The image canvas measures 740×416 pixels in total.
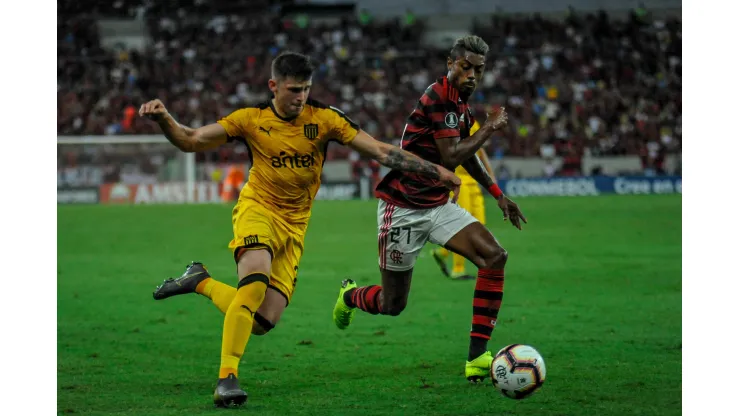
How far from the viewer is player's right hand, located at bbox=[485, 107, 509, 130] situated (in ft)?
21.3

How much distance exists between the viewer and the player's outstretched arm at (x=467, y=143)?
6.53 m

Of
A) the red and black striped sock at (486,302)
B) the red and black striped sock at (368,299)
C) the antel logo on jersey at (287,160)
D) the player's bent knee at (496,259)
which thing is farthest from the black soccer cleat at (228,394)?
the player's bent knee at (496,259)

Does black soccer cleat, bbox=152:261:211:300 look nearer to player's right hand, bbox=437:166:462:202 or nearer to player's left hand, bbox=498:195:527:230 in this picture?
player's right hand, bbox=437:166:462:202

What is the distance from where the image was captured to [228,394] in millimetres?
5918

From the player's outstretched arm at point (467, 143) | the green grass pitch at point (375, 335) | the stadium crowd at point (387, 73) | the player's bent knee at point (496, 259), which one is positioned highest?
the stadium crowd at point (387, 73)

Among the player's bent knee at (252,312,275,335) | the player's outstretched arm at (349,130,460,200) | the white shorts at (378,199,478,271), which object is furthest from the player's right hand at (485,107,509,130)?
the player's bent knee at (252,312,275,335)

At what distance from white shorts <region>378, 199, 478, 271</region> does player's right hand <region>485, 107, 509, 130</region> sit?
32.0 inches

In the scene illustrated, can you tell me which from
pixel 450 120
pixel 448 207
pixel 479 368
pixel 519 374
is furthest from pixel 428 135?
pixel 519 374

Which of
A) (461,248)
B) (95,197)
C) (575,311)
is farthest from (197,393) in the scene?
(95,197)

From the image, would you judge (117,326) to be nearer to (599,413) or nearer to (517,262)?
(599,413)

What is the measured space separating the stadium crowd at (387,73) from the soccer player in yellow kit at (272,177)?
25.2 metres

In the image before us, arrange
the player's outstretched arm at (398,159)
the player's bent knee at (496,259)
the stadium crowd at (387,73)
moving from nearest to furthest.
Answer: the player's outstretched arm at (398,159), the player's bent knee at (496,259), the stadium crowd at (387,73)

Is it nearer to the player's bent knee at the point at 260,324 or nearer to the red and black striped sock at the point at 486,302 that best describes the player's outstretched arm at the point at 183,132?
the player's bent knee at the point at 260,324

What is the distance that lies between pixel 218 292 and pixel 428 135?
5.90ft
